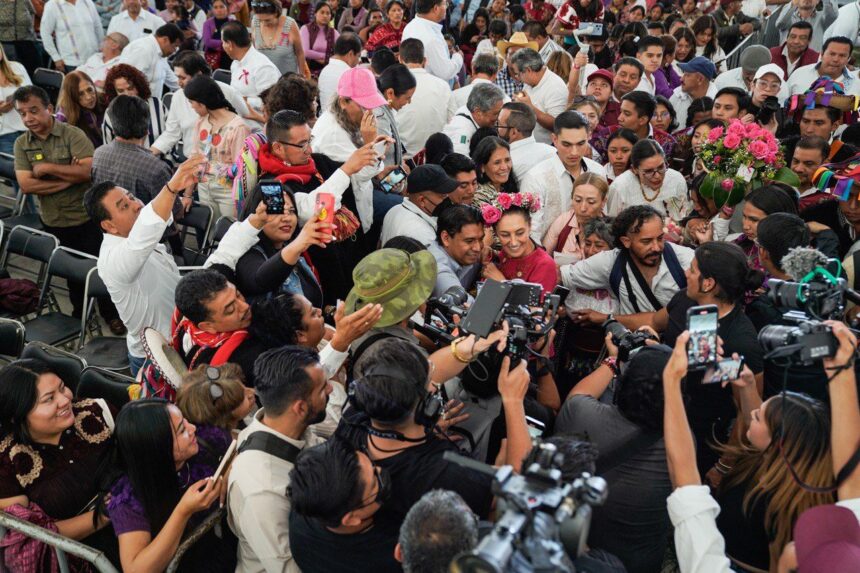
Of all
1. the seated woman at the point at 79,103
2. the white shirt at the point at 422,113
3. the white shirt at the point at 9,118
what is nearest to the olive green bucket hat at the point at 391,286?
the white shirt at the point at 422,113

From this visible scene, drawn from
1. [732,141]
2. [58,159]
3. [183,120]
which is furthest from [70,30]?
→ [732,141]

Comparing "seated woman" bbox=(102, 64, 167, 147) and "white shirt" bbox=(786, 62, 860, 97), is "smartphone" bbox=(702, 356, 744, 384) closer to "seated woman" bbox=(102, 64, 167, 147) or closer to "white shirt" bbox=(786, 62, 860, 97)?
"seated woman" bbox=(102, 64, 167, 147)

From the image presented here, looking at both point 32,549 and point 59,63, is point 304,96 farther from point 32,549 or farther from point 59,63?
point 59,63

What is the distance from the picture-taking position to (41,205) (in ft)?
15.4

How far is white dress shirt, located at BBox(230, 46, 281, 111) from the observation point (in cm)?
553

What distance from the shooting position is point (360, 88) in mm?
3912

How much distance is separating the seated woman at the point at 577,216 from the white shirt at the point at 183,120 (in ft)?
8.55

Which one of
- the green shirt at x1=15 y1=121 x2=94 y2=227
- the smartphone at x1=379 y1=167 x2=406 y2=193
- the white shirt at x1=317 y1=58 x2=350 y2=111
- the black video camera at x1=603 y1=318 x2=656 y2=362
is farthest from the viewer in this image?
the white shirt at x1=317 y1=58 x2=350 y2=111

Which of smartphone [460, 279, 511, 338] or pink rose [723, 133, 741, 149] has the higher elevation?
pink rose [723, 133, 741, 149]

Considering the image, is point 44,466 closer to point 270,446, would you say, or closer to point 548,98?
point 270,446

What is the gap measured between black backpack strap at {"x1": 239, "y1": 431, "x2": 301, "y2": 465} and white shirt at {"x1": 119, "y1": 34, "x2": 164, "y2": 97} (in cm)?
499

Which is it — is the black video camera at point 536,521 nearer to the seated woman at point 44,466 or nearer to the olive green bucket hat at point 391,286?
the olive green bucket hat at point 391,286

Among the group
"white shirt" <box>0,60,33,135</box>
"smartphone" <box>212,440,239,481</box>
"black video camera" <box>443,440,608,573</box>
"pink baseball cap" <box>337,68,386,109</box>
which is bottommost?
"white shirt" <box>0,60,33,135</box>

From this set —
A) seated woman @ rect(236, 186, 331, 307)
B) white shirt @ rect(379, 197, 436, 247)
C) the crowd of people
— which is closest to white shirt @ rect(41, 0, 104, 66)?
the crowd of people
